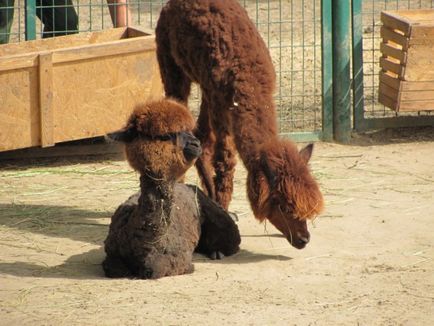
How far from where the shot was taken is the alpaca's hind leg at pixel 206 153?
7.63 meters

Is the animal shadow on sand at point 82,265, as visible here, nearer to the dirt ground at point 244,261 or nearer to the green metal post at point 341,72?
the dirt ground at point 244,261

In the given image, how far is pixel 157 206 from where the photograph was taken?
605cm

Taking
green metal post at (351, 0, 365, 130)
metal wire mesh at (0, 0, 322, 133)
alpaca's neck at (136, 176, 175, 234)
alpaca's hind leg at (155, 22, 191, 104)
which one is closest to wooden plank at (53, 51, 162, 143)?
metal wire mesh at (0, 0, 322, 133)

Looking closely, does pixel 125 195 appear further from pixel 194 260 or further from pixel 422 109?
pixel 422 109

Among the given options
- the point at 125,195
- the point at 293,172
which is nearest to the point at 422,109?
the point at 125,195

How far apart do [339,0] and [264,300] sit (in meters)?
5.47

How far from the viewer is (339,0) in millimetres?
10570

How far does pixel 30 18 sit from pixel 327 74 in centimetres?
316

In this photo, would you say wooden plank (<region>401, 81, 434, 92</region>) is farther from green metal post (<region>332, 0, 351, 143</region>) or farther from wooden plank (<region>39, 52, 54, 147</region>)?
wooden plank (<region>39, 52, 54, 147</region>)

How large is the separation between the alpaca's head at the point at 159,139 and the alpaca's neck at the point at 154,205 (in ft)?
0.22

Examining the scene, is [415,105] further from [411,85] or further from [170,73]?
[170,73]

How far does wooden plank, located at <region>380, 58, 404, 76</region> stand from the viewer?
33.5ft

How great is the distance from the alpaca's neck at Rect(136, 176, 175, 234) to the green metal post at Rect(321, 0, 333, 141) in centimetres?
485

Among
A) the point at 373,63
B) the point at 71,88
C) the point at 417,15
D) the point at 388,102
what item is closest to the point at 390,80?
the point at 388,102
